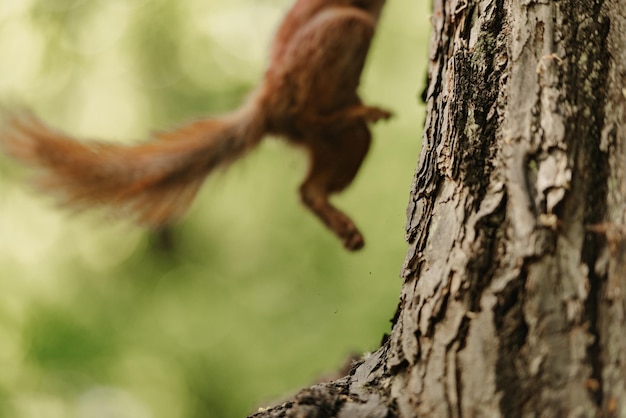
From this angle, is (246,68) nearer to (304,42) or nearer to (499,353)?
(304,42)

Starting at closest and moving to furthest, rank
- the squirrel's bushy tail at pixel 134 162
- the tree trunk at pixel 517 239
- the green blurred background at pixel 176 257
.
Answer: the tree trunk at pixel 517 239, the squirrel's bushy tail at pixel 134 162, the green blurred background at pixel 176 257

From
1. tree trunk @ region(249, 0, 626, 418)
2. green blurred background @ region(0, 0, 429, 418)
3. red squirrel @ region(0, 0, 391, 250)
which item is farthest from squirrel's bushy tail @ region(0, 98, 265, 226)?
tree trunk @ region(249, 0, 626, 418)

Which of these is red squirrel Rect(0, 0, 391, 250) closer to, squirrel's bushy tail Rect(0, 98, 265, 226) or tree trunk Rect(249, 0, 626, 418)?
squirrel's bushy tail Rect(0, 98, 265, 226)

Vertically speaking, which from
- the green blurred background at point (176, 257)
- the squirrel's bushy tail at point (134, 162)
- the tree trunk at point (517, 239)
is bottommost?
the tree trunk at point (517, 239)

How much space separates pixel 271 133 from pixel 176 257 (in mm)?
2049

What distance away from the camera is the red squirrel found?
7.64 feet

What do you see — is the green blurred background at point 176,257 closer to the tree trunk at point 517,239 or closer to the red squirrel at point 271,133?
the red squirrel at point 271,133

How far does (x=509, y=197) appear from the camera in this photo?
0.97m

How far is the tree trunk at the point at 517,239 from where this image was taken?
86 centimetres

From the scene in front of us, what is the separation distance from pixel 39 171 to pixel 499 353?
1936 millimetres

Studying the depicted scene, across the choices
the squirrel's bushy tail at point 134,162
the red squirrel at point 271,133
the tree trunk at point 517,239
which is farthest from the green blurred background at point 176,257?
the tree trunk at point 517,239

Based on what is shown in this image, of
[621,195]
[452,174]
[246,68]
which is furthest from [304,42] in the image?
[246,68]

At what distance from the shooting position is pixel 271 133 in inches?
102

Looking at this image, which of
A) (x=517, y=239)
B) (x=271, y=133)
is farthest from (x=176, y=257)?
(x=517, y=239)
